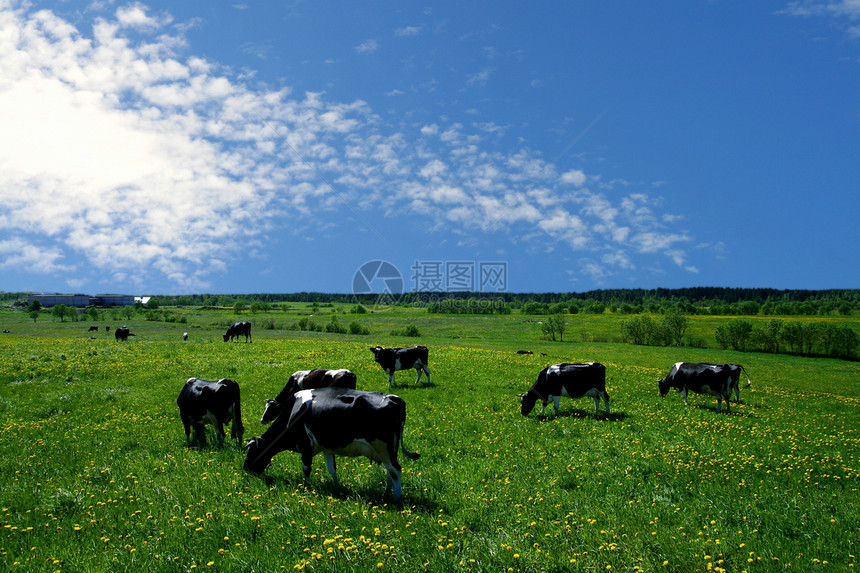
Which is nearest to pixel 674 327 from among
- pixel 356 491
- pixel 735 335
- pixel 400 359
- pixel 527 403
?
pixel 735 335

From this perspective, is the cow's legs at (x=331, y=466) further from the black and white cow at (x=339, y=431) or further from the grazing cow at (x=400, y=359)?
the grazing cow at (x=400, y=359)

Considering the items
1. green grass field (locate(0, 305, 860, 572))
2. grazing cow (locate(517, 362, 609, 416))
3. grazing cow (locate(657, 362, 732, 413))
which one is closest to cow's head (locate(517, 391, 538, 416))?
grazing cow (locate(517, 362, 609, 416))

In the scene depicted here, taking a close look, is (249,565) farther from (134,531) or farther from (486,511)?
(486,511)

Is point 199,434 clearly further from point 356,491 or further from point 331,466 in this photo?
point 356,491

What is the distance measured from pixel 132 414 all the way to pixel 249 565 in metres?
12.0

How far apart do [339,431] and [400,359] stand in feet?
46.5

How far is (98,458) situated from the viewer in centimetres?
1060

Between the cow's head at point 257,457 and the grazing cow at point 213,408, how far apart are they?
226cm

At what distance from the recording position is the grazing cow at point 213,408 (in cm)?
1191

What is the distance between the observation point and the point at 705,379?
19.9 m

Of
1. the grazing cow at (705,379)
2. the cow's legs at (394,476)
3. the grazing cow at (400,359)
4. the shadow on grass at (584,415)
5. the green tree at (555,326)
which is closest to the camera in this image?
the cow's legs at (394,476)

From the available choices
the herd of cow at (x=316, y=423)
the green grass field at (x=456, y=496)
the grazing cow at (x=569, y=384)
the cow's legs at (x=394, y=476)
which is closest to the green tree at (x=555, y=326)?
the green grass field at (x=456, y=496)

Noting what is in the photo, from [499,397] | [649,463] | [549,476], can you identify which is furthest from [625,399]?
[549,476]

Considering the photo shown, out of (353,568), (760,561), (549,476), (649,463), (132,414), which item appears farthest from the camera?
(132,414)
